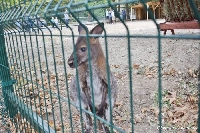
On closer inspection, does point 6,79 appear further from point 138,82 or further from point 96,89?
point 138,82

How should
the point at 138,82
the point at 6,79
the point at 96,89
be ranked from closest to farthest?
the point at 96,89 → the point at 6,79 → the point at 138,82

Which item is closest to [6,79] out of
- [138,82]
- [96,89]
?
[96,89]

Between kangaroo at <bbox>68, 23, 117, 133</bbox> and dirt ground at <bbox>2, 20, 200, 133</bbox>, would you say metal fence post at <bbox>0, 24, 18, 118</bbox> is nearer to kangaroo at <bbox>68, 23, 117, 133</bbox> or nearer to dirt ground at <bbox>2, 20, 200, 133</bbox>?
dirt ground at <bbox>2, 20, 200, 133</bbox>

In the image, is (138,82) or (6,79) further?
(138,82)

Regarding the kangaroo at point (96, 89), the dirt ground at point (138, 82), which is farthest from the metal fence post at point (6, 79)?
the kangaroo at point (96, 89)

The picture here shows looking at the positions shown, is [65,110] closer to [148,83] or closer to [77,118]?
[77,118]

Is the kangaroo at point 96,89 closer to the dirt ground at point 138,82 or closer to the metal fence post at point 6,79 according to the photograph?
the dirt ground at point 138,82

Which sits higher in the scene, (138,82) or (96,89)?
(96,89)

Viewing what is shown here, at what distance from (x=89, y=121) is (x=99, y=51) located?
840 mm

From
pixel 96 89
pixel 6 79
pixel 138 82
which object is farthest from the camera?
pixel 138 82

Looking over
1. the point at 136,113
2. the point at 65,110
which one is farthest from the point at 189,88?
the point at 65,110

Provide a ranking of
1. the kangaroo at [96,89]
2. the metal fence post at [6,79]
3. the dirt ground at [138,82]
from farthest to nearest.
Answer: the metal fence post at [6,79] < the kangaroo at [96,89] < the dirt ground at [138,82]

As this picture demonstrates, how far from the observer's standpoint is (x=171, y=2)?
812 centimetres

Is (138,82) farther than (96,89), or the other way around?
(138,82)
